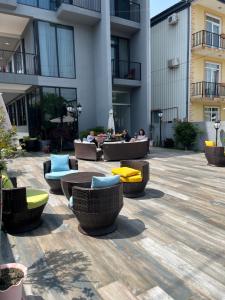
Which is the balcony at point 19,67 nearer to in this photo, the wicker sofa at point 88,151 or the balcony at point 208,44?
the wicker sofa at point 88,151

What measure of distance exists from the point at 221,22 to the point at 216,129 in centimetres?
939

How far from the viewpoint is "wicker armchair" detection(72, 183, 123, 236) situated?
358cm

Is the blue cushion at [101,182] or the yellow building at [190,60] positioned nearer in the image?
the blue cushion at [101,182]

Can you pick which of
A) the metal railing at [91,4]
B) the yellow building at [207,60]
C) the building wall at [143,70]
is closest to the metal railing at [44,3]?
the metal railing at [91,4]

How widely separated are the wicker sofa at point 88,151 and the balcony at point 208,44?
9.68 m

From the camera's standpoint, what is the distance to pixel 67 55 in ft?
46.3

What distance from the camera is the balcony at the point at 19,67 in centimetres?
1208

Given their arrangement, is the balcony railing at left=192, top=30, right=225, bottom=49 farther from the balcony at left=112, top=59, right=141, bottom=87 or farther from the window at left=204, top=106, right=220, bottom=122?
the window at left=204, top=106, right=220, bottom=122

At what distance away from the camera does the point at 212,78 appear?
1730 centimetres

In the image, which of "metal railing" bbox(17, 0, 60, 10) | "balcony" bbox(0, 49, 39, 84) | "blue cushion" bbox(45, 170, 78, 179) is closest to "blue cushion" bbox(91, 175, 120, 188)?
"blue cushion" bbox(45, 170, 78, 179)

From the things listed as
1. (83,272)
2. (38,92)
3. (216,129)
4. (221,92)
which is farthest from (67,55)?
(83,272)

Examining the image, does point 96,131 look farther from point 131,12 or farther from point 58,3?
point 131,12

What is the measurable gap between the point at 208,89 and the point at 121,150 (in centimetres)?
939

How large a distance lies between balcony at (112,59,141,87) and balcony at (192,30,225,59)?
12.2 feet
